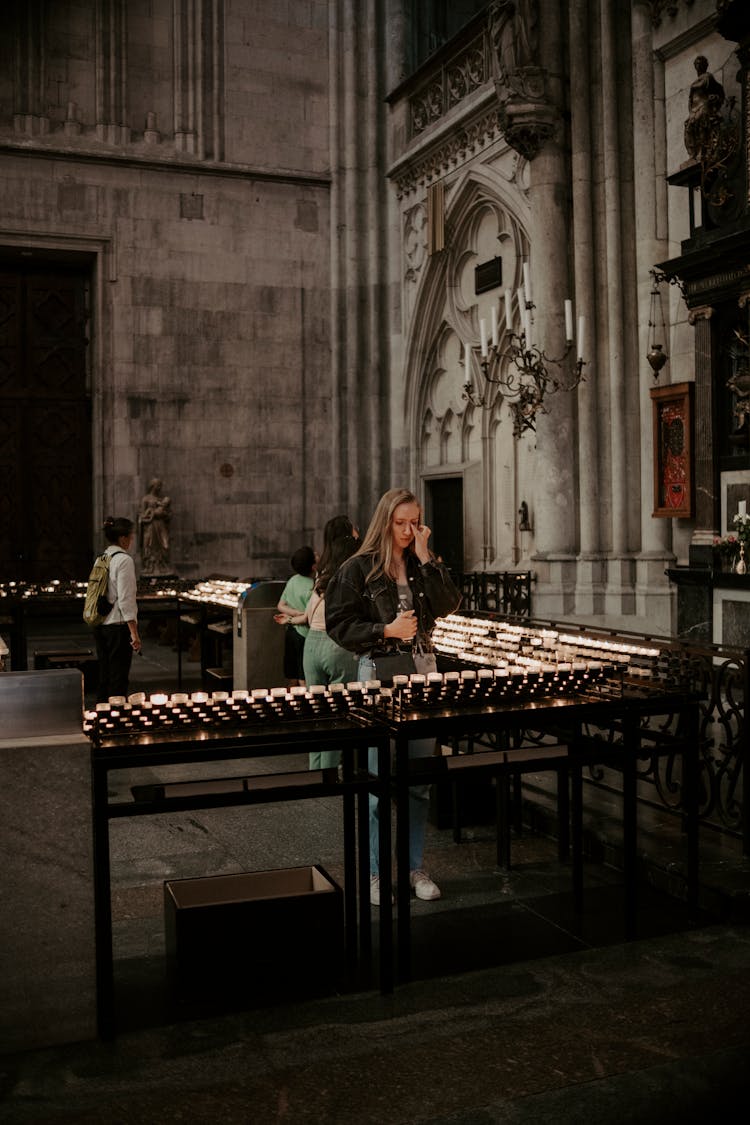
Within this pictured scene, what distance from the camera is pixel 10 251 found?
55.0 ft

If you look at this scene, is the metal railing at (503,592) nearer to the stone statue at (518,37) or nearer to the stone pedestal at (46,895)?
the stone statue at (518,37)

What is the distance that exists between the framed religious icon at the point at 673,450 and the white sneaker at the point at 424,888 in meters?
6.50

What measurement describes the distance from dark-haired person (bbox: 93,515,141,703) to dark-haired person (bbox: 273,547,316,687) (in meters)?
1.11

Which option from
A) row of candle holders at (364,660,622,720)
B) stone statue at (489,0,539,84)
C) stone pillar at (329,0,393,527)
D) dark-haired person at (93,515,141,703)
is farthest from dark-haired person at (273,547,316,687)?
stone pillar at (329,0,393,527)

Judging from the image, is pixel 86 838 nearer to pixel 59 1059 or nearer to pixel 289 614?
pixel 59 1059

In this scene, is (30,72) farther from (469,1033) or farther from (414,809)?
(469,1033)

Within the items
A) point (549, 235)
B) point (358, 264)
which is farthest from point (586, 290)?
point (358, 264)

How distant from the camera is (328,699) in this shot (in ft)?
13.6

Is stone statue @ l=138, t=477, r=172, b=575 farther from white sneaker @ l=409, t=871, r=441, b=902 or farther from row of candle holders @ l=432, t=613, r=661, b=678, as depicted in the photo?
white sneaker @ l=409, t=871, r=441, b=902

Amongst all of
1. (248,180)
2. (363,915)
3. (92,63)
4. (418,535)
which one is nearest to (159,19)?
(92,63)

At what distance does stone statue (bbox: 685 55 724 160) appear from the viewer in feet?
31.0

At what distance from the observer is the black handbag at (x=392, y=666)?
466 cm

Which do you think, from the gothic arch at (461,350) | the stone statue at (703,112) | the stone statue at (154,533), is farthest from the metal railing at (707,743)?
the stone statue at (154,533)

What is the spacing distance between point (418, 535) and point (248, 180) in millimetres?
14609
